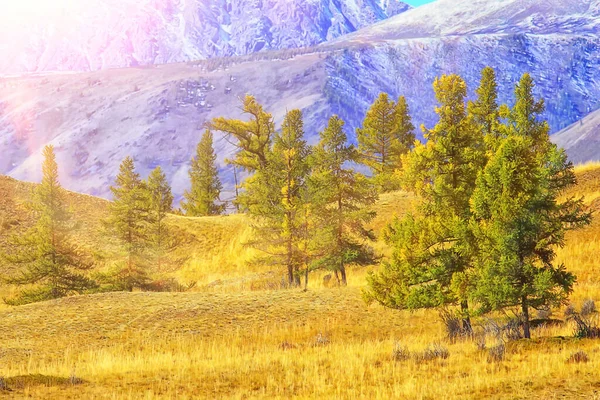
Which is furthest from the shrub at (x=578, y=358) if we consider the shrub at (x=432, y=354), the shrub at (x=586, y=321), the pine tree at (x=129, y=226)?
the pine tree at (x=129, y=226)

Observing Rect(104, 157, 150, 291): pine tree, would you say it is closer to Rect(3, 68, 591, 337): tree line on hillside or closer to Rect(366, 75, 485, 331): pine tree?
Rect(3, 68, 591, 337): tree line on hillside

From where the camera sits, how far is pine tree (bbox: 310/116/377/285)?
29516 millimetres

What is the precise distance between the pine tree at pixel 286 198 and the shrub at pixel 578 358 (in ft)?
57.6

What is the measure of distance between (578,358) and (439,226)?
17.2ft

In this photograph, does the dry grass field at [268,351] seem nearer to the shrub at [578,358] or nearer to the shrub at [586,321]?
the shrub at [578,358]

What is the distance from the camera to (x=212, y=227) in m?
50.5

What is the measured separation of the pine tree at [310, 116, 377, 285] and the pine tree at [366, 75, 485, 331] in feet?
36.5

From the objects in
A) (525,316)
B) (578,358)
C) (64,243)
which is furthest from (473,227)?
(64,243)

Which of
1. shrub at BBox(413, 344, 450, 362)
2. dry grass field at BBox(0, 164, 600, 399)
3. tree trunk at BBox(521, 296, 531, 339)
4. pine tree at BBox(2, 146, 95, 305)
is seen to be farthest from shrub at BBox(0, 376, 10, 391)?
pine tree at BBox(2, 146, 95, 305)

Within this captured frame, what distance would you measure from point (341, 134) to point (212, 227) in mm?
22019

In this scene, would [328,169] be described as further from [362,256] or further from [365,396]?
[365,396]

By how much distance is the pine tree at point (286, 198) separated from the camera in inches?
1196

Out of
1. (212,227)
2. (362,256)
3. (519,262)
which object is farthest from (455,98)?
(212,227)

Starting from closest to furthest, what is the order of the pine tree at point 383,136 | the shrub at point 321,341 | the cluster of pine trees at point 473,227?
the cluster of pine trees at point 473,227 → the shrub at point 321,341 → the pine tree at point 383,136
